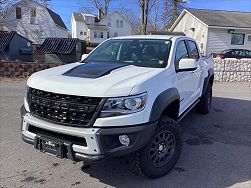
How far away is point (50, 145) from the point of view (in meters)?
2.90

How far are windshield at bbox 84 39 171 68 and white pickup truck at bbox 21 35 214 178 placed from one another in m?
0.09

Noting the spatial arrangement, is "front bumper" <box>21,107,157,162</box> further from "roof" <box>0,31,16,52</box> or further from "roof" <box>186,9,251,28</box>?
"roof" <box>186,9,251,28</box>

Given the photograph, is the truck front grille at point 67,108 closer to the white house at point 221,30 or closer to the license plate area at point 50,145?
the license plate area at point 50,145

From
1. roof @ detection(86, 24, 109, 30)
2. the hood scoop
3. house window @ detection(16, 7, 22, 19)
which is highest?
house window @ detection(16, 7, 22, 19)

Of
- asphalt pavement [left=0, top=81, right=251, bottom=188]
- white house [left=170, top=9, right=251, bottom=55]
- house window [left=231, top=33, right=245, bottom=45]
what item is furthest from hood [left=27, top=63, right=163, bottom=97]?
house window [left=231, top=33, right=245, bottom=45]

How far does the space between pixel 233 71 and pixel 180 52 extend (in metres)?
8.10

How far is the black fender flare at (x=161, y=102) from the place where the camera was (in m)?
2.91

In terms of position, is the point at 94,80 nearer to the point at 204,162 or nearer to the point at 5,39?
the point at 204,162

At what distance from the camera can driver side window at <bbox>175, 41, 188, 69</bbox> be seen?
3.96 metres

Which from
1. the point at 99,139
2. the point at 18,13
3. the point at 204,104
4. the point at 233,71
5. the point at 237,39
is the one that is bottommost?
the point at 204,104

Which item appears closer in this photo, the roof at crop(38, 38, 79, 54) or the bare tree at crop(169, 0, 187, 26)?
the roof at crop(38, 38, 79, 54)

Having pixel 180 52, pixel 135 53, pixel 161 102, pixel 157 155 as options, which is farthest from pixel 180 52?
pixel 157 155

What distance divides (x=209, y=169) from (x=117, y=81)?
1828 millimetres

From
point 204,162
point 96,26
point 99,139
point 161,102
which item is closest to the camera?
point 99,139
